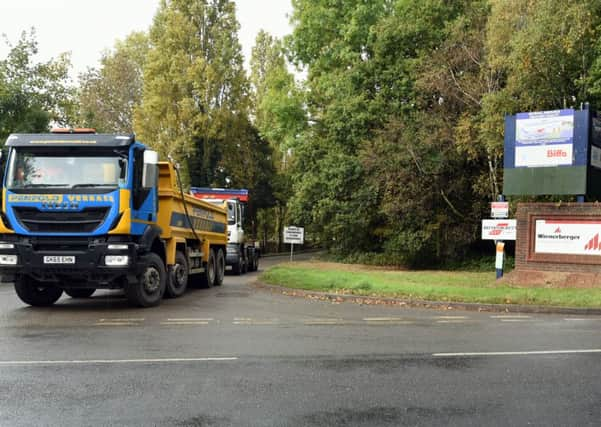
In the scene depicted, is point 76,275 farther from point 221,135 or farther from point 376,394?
point 221,135

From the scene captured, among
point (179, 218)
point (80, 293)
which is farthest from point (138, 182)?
point (80, 293)

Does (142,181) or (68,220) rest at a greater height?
(142,181)

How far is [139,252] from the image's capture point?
12.4 meters

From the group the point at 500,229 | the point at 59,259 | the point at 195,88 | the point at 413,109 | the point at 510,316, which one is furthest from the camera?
the point at 195,88

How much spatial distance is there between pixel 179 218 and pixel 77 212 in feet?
11.8

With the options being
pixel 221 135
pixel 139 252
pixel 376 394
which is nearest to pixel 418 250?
pixel 221 135

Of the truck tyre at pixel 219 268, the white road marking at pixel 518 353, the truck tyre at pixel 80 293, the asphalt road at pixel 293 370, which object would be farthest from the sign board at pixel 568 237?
the truck tyre at pixel 80 293

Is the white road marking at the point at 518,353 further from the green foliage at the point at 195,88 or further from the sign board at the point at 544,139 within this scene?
the green foliage at the point at 195,88

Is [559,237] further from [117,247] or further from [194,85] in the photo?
[194,85]

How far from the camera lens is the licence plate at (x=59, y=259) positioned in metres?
11.5

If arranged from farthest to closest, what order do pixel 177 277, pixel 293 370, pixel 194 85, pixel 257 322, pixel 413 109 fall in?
1. pixel 194 85
2. pixel 413 109
3. pixel 177 277
4. pixel 257 322
5. pixel 293 370

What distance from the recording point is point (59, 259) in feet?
37.9

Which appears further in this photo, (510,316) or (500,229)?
(500,229)

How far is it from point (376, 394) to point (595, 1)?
1964cm
